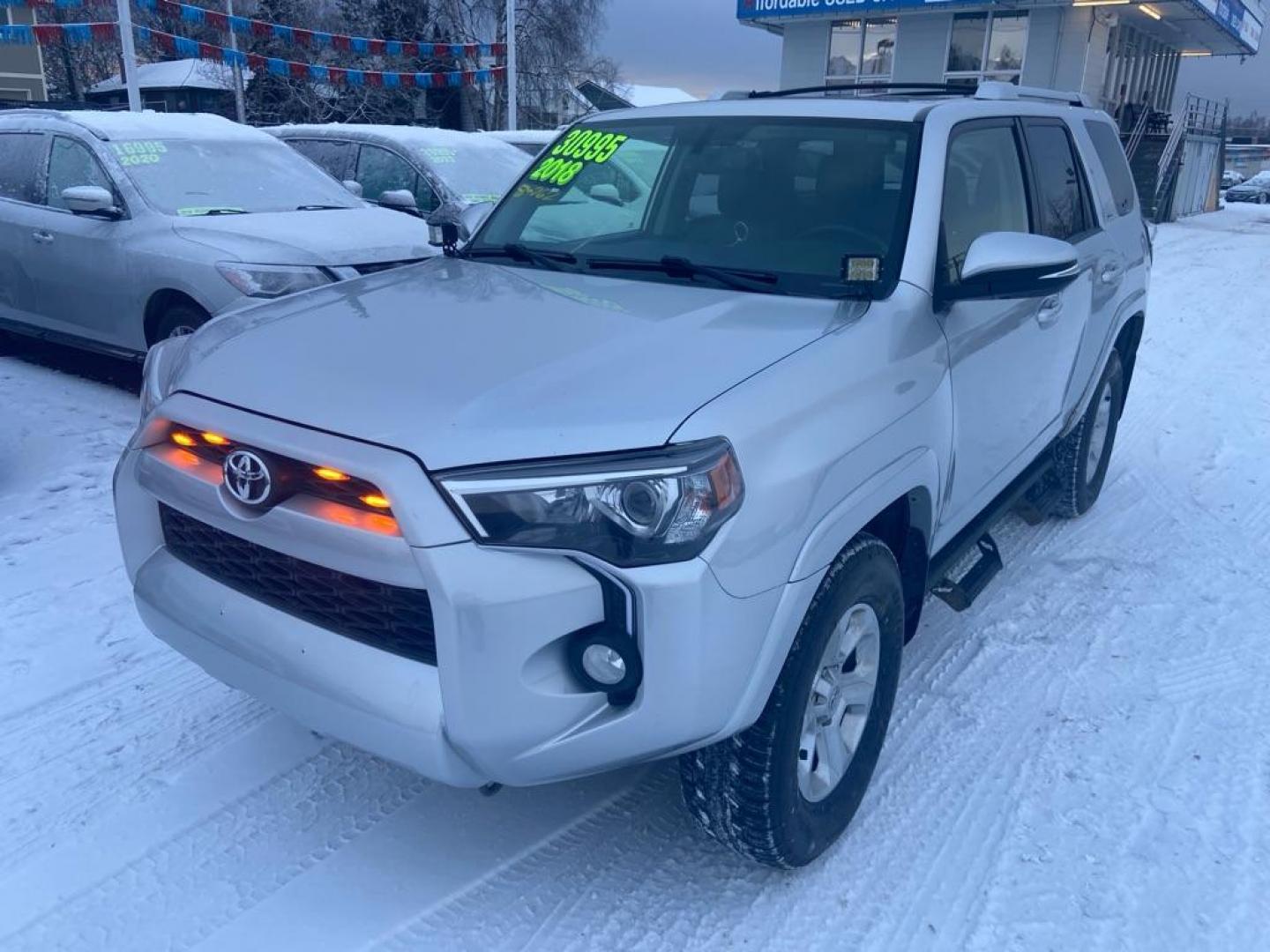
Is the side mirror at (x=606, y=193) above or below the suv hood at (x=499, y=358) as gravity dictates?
above

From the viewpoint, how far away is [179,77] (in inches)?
1724

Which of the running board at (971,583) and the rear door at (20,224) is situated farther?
the rear door at (20,224)

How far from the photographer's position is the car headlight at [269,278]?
18.8ft

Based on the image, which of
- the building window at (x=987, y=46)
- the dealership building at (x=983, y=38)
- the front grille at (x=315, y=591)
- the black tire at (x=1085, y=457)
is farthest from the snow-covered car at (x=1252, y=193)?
the front grille at (x=315, y=591)

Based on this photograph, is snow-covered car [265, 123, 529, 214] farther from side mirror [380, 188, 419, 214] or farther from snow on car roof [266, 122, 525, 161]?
side mirror [380, 188, 419, 214]

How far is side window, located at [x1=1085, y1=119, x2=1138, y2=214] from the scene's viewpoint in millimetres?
4840

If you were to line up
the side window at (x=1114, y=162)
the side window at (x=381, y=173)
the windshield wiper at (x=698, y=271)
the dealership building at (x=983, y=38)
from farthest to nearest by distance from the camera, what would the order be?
the dealership building at (x=983, y=38) < the side window at (x=381, y=173) < the side window at (x=1114, y=162) < the windshield wiper at (x=698, y=271)

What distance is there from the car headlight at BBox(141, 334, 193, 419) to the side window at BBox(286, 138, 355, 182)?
22.4ft

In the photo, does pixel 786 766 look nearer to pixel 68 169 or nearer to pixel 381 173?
pixel 68 169

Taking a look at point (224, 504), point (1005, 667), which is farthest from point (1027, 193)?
point (224, 504)

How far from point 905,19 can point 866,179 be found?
26257 millimetres

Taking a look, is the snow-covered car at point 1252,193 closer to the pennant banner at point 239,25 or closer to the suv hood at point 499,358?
the pennant banner at point 239,25

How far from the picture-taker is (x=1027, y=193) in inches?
153

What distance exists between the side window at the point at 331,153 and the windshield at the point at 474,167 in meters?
0.83
